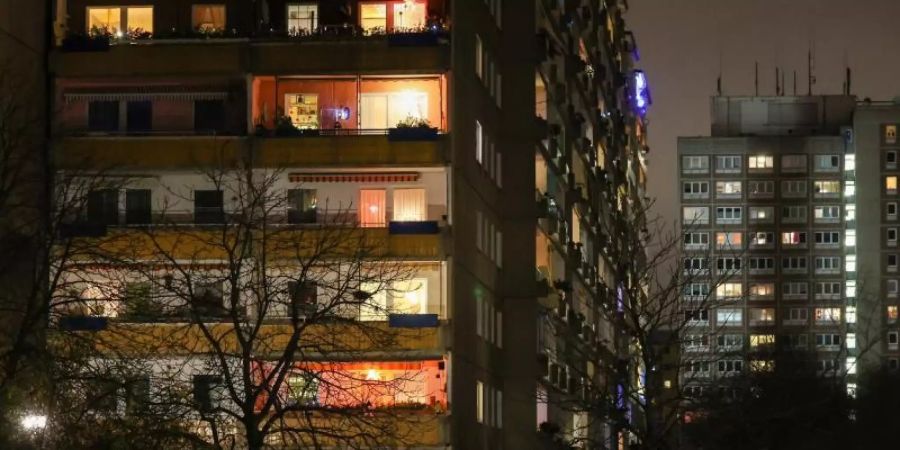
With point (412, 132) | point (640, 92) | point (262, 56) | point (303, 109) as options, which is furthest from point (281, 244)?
point (640, 92)

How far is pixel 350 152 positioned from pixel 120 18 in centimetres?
1021

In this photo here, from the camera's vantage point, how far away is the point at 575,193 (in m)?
90.5

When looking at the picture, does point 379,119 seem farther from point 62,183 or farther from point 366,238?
point 62,183

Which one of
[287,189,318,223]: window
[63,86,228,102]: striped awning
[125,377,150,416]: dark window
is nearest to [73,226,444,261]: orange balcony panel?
[287,189,318,223]: window

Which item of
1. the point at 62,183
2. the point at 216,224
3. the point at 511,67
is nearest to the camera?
the point at 62,183

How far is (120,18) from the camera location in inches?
2648

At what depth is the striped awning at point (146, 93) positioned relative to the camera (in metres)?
65.9

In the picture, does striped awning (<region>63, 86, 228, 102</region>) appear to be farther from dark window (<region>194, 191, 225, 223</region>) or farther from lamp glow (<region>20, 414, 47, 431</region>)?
lamp glow (<region>20, 414, 47, 431</region>)

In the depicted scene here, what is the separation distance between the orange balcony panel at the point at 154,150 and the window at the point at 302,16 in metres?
5.08

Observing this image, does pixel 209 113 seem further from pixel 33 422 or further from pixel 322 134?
pixel 33 422

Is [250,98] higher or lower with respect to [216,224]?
higher

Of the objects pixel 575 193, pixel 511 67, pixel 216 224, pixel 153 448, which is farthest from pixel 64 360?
pixel 575 193

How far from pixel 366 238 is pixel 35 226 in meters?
12.1

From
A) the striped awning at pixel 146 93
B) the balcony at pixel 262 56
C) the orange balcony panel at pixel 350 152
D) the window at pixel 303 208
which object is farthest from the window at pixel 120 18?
the window at pixel 303 208
